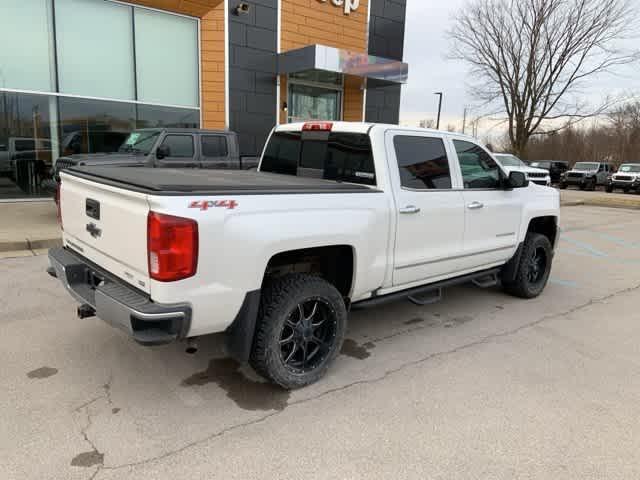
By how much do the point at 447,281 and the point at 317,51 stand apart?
414 inches

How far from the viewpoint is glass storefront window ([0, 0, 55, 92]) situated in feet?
36.8

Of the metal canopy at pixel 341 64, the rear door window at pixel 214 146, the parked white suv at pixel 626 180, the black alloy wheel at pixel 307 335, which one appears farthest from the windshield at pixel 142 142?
the parked white suv at pixel 626 180

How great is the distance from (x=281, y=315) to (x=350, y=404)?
2.46 ft

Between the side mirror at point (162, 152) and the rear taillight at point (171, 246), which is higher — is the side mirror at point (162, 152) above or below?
above

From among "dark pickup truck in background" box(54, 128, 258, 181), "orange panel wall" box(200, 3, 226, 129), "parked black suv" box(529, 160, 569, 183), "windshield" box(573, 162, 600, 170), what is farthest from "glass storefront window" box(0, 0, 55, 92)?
"parked black suv" box(529, 160, 569, 183)

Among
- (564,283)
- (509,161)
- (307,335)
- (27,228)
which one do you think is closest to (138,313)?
(307,335)

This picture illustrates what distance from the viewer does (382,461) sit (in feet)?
8.62

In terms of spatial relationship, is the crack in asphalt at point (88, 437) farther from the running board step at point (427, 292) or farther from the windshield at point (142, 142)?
the windshield at point (142, 142)

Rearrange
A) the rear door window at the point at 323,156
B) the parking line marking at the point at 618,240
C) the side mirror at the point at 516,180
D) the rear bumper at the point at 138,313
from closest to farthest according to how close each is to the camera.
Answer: the rear bumper at the point at 138,313 < the rear door window at the point at 323,156 < the side mirror at the point at 516,180 < the parking line marking at the point at 618,240

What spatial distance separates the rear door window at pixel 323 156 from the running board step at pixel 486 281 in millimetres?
1902

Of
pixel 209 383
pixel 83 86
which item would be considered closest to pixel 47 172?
pixel 83 86

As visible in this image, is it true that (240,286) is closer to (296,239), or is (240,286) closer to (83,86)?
(296,239)

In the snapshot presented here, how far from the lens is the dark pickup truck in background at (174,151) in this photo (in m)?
8.65

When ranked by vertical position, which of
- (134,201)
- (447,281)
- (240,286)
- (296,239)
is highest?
(134,201)
